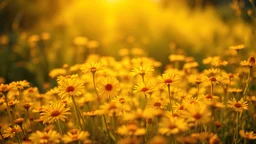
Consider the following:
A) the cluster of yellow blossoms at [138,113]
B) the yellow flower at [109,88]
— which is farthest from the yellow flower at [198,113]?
the yellow flower at [109,88]

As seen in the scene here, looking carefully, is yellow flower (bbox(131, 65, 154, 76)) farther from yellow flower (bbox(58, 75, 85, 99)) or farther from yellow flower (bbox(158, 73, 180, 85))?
yellow flower (bbox(58, 75, 85, 99))

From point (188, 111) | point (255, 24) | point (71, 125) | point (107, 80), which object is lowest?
point (71, 125)

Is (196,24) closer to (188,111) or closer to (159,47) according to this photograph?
(159,47)

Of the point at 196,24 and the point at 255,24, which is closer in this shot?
the point at 255,24

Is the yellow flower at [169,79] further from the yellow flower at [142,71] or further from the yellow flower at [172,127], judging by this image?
the yellow flower at [172,127]

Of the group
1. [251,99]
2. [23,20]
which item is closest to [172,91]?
[251,99]

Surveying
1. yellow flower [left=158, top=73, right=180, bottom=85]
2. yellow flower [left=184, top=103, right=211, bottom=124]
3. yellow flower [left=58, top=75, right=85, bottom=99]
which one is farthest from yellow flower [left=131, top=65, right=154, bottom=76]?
yellow flower [left=184, top=103, right=211, bottom=124]

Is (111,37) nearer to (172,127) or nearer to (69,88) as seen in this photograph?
(69,88)
